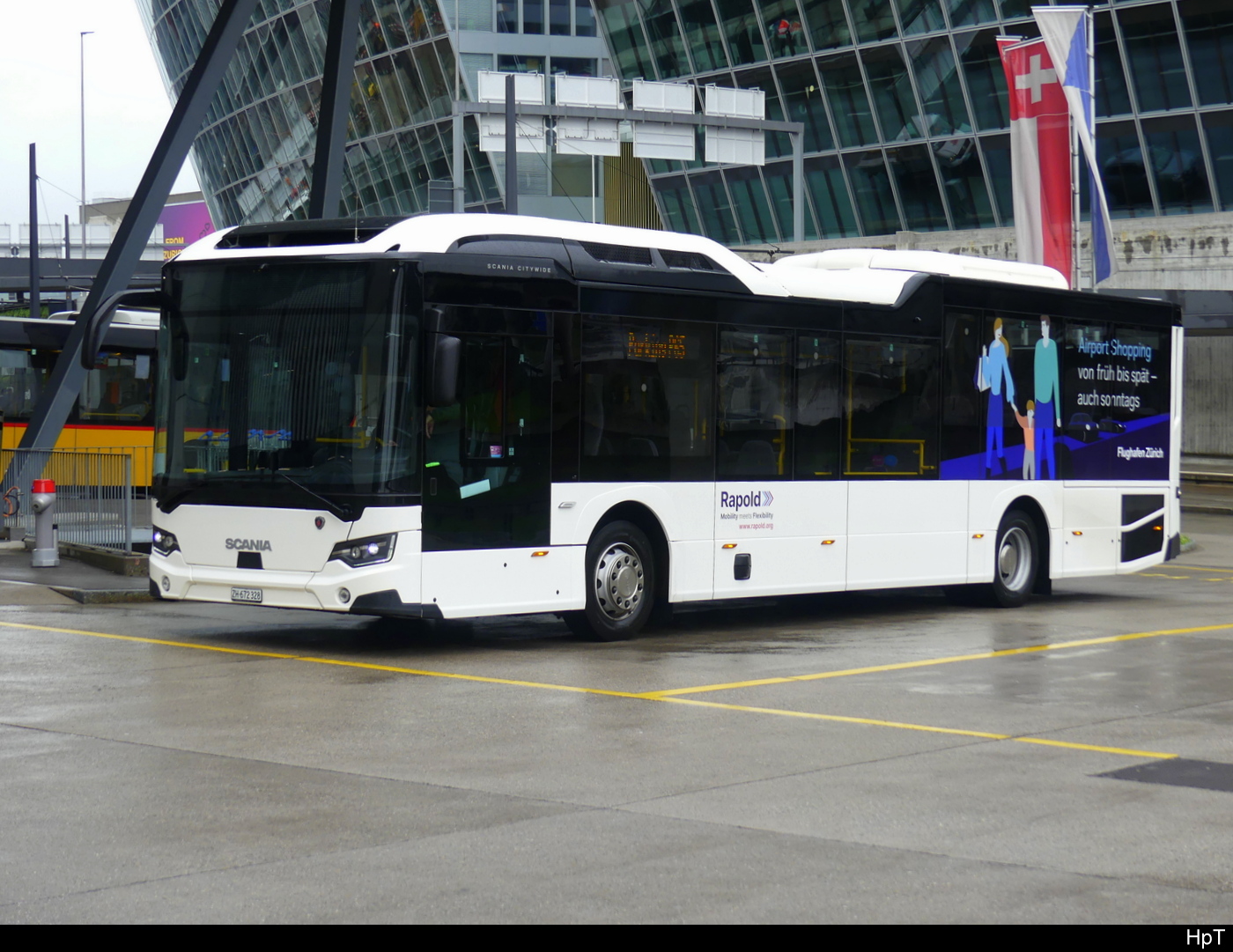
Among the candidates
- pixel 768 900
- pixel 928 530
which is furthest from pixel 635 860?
pixel 928 530

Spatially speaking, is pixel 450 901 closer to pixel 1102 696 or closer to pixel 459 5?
pixel 1102 696

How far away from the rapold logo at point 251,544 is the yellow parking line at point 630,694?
0.77 metres

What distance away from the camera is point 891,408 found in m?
15.8

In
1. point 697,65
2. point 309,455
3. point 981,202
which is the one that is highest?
point 697,65

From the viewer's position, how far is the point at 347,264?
40.4 feet

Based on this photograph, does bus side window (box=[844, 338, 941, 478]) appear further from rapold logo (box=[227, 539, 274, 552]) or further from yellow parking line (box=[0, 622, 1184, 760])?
rapold logo (box=[227, 539, 274, 552])

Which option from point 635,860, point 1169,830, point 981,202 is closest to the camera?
point 635,860

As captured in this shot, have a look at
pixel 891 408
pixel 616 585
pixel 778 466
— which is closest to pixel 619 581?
pixel 616 585

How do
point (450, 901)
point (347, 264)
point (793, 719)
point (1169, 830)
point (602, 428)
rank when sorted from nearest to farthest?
1. point (450, 901)
2. point (1169, 830)
3. point (793, 719)
4. point (347, 264)
5. point (602, 428)

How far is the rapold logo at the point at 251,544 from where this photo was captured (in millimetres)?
12477

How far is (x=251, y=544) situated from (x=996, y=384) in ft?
25.9

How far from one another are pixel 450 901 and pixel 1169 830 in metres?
2.99

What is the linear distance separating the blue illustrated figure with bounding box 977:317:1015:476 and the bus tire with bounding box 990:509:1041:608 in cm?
69

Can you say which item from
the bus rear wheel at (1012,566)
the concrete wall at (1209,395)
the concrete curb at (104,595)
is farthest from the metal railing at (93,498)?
the concrete wall at (1209,395)
